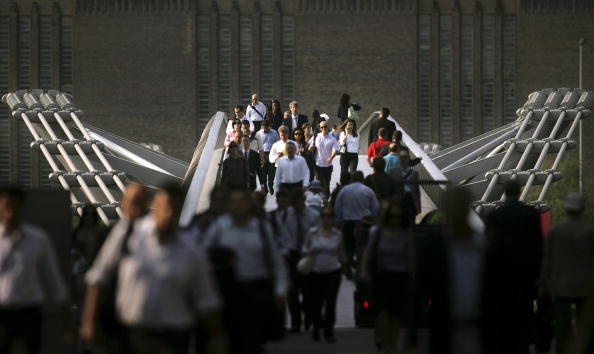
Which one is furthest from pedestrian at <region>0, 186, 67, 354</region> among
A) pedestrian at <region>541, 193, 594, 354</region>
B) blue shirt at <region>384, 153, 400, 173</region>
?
blue shirt at <region>384, 153, 400, 173</region>

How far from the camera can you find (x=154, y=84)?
72.6m

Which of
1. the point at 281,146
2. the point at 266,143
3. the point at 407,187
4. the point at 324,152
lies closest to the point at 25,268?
the point at 407,187

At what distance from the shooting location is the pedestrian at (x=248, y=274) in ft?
38.4

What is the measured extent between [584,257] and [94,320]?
17.3 feet

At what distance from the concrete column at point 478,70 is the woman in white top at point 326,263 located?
56.2m

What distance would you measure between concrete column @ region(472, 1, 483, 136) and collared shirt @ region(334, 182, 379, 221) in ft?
174

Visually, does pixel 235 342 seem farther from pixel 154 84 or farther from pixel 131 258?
pixel 154 84

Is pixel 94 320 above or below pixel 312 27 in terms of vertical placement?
below

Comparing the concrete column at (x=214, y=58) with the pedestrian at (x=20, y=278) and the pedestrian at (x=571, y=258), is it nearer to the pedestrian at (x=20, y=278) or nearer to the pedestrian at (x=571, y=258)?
the pedestrian at (x=571, y=258)

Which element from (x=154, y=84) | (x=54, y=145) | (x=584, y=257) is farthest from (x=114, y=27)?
(x=584, y=257)

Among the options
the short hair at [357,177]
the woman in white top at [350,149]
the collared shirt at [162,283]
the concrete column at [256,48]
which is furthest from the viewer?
the concrete column at [256,48]

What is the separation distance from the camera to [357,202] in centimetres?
1966

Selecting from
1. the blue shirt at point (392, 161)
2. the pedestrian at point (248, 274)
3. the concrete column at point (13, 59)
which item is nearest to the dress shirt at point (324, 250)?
the pedestrian at point (248, 274)

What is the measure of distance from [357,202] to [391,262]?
5.71m
